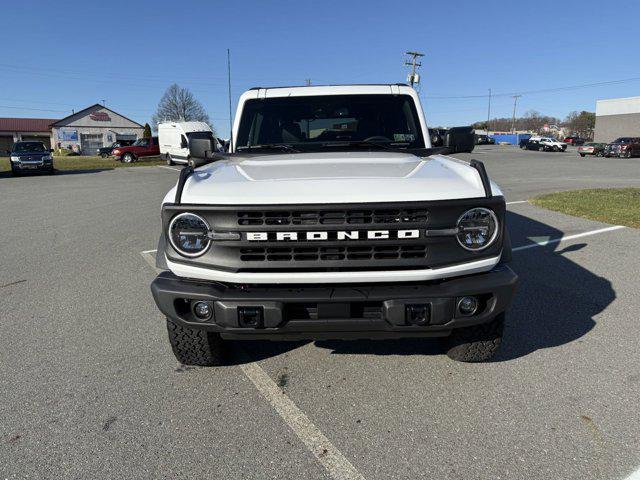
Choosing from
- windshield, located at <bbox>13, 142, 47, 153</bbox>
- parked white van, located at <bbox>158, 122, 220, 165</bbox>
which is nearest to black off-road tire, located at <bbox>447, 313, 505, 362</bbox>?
windshield, located at <bbox>13, 142, 47, 153</bbox>

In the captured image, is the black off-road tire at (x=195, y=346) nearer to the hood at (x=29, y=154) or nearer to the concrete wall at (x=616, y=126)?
the hood at (x=29, y=154)

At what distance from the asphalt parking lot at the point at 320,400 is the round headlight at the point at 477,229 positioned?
909 millimetres

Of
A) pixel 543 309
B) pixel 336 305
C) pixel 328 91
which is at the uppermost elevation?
pixel 328 91

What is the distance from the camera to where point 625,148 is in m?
32.3

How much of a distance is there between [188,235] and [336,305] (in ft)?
2.99

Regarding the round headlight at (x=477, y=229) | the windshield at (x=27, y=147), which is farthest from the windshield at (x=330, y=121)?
the windshield at (x=27, y=147)

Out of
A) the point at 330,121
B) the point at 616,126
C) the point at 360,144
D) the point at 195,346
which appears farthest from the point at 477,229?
the point at 616,126

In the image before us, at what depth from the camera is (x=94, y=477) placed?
219cm

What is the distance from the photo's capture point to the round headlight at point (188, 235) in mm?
2623

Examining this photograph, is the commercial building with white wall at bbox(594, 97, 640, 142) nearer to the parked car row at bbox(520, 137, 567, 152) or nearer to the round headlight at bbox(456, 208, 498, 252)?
the parked car row at bbox(520, 137, 567, 152)

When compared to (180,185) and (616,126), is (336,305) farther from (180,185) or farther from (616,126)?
(616,126)

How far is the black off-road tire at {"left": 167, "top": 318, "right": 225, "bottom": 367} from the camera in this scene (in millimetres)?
2928

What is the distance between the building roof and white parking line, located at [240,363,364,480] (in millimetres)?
83100

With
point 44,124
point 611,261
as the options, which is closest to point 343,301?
point 611,261
